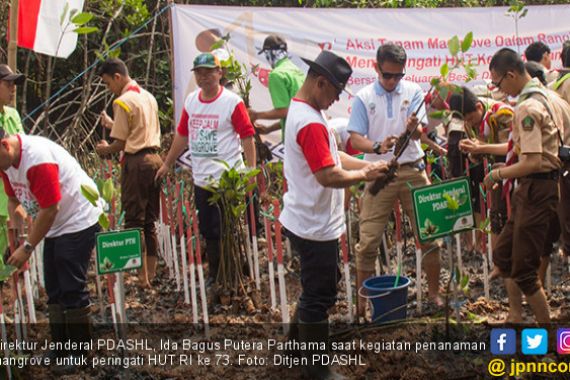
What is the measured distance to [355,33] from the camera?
786 cm

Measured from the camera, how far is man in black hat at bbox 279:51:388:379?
3.61 metres

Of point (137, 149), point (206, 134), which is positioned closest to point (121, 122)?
point (137, 149)

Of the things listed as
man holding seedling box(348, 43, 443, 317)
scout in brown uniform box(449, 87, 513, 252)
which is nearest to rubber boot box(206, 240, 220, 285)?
man holding seedling box(348, 43, 443, 317)

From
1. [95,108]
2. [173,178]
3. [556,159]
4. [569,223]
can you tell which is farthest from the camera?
[95,108]

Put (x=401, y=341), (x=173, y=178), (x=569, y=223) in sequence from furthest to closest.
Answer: (x=173, y=178) < (x=569, y=223) < (x=401, y=341)

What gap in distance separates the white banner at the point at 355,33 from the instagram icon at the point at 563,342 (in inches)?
162

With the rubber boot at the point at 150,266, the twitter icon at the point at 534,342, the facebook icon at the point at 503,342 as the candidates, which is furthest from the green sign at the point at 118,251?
the rubber boot at the point at 150,266

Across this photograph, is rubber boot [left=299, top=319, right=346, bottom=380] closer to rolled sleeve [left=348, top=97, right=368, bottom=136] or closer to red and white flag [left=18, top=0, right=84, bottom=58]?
rolled sleeve [left=348, top=97, right=368, bottom=136]

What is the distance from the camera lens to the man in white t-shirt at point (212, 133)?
206 inches

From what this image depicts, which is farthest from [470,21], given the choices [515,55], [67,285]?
[67,285]

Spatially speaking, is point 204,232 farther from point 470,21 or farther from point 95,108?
point 95,108

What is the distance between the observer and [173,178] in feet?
23.7

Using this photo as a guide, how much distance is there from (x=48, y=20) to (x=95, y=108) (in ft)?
14.6

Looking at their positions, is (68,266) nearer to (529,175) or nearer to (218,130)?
(218,130)
